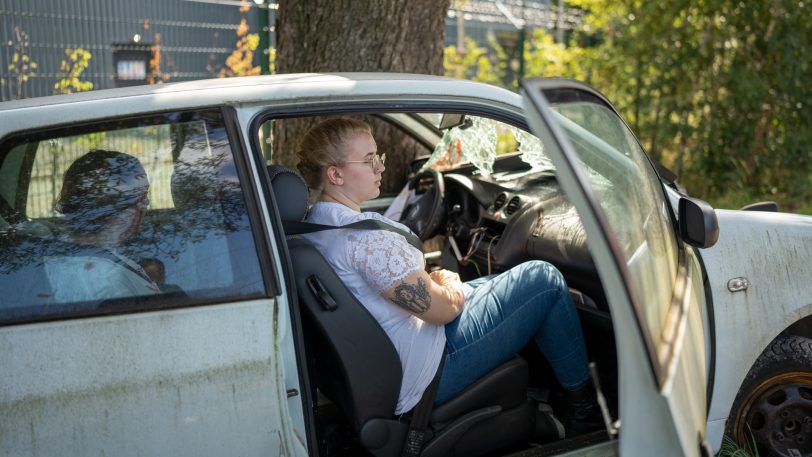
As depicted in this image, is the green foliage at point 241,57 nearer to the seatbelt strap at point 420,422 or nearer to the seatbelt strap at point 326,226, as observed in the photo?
the seatbelt strap at point 326,226

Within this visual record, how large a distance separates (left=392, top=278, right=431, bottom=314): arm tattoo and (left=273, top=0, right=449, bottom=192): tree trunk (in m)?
2.07

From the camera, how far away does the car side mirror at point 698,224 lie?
2611 millimetres

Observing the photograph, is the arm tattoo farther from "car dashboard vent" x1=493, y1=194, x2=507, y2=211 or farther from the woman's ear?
"car dashboard vent" x1=493, y1=194, x2=507, y2=211

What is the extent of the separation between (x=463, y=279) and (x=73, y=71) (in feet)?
14.3

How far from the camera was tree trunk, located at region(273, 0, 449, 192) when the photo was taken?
15.5 feet

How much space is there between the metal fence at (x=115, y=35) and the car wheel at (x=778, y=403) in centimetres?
561

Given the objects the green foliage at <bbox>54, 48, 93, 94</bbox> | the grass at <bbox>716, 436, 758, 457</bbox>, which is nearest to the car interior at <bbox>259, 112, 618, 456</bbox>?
the grass at <bbox>716, 436, 758, 457</bbox>

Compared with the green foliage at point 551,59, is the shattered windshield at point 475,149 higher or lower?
higher

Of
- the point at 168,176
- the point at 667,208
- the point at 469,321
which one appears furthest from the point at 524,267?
the point at 168,176

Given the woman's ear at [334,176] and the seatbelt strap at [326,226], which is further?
the woman's ear at [334,176]

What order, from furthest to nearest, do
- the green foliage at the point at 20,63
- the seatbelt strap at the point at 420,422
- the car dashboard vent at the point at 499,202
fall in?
1. the green foliage at the point at 20,63
2. the car dashboard vent at the point at 499,202
3. the seatbelt strap at the point at 420,422

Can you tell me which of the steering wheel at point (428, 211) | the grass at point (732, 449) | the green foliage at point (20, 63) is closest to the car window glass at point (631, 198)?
the grass at point (732, 449)

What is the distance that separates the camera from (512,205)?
3.71m

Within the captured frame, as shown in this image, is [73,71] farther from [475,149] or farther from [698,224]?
[698,224]
